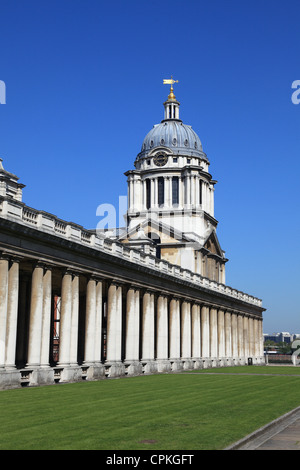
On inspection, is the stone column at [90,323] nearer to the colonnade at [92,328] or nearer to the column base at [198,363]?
the colonnade at [92,328]

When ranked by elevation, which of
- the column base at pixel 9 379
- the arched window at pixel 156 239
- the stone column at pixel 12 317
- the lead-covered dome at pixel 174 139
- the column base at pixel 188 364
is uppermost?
the lead-covered dome at pixel 174 139

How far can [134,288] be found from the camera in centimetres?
5712

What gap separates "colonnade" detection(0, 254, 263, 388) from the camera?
123 feet

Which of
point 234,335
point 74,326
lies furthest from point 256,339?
point 74,326

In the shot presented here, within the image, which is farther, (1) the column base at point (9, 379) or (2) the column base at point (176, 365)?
(2) the column base at point (176, 365)

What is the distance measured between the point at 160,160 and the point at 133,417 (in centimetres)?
9504

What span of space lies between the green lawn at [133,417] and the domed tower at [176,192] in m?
69.9

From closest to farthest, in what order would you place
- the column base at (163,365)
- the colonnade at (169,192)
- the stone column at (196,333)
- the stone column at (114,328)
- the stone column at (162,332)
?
the stone column at (114,328)
the column base at (163,365)
the stone column at (162,332)
the stone column at (196,333)
the colonnade at (169,192)

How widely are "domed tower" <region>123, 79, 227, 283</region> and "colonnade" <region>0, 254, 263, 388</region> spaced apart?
62.1 feet

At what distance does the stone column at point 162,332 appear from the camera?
6300cm

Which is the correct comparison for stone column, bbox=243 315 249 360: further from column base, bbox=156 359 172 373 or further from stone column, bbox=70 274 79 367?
stone column, bbox=70 274 79 367

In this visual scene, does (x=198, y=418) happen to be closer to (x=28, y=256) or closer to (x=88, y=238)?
(x=28, y=256)

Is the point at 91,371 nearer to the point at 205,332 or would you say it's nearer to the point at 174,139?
the point at 205,332

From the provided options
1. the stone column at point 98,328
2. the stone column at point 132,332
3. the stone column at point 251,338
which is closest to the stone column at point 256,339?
the stone column at point 251,338
